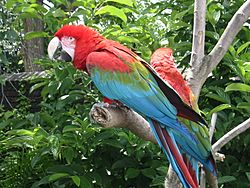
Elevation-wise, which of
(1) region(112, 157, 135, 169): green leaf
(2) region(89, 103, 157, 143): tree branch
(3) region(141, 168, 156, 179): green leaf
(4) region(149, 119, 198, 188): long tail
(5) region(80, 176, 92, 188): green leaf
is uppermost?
(2) region(89, 103, 157, 143): tree branch

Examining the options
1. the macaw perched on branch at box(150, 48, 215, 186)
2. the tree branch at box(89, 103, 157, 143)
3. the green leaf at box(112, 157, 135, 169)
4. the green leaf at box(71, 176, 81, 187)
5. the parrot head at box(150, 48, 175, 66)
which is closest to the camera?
the tree branch at box(89, 103, 157, 143)

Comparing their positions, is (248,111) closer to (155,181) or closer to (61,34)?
(155,181)

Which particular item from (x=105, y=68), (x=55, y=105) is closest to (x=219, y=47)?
(x=105, y=68)

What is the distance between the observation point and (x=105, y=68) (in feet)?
3.92

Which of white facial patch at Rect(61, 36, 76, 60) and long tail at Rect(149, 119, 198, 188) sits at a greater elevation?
white facial patch at Rect(61, 36, 76, 60)

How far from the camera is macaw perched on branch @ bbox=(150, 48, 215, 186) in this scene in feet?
3.72

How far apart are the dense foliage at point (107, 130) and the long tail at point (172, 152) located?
0.37 meters

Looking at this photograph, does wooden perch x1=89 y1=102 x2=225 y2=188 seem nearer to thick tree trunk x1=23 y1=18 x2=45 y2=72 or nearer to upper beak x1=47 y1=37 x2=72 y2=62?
upper beak x1=47 y1=37 x2=72 y2=62

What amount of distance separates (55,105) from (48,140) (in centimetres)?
30

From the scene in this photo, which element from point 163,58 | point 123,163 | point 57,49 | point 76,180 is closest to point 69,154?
point 76,180

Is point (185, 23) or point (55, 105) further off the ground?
point (185, 23)

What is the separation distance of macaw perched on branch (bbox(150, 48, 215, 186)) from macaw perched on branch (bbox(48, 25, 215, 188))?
2 centimetres

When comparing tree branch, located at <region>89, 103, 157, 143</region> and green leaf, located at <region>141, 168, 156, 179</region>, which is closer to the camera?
tree branch, located at <region>89, 103, 157, 143</region>

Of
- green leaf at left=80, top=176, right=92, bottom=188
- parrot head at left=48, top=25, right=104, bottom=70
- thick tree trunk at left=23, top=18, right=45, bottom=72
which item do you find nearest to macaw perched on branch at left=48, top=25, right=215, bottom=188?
parrot head at left=48, top=25, right=104, bottom=70
